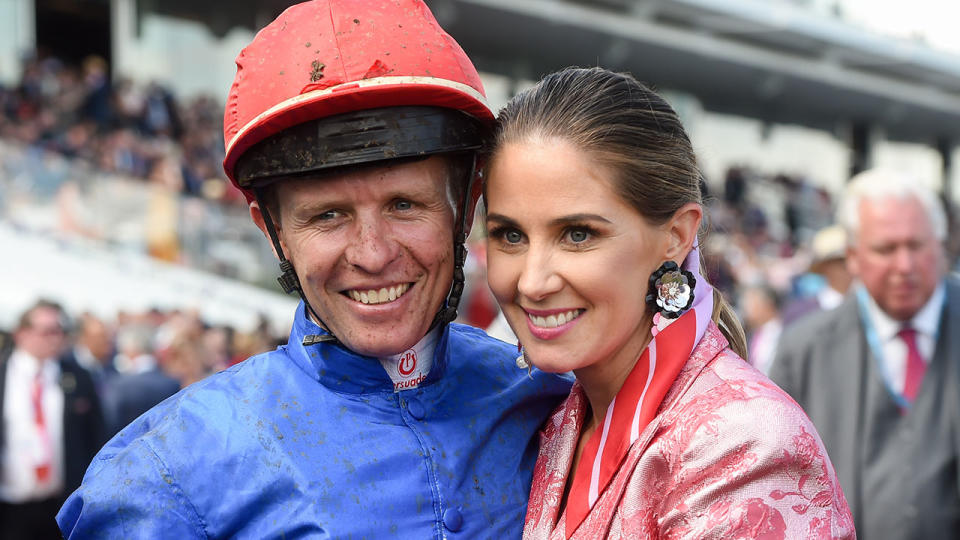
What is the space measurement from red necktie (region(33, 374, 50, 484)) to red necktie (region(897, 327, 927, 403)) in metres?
4.73

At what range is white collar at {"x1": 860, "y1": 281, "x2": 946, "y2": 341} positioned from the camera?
344 cm

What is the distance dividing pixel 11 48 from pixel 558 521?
1403cm

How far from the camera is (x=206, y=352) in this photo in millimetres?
7570

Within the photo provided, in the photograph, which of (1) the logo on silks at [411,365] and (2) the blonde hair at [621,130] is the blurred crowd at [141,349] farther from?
(2) the blonde hair at [621,130]

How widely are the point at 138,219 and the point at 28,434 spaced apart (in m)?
4.13

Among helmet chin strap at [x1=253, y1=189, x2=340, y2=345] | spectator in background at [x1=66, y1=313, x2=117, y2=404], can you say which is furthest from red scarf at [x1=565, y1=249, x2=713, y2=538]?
spectator in background at [x1=66, y1=313, x2=117, y2=404]

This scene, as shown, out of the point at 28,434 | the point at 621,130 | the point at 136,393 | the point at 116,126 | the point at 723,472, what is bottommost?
the point at 28,434

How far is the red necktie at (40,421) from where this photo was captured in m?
5.95

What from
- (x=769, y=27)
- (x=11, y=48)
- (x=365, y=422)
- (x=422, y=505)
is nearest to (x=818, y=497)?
(x=422, y=505)

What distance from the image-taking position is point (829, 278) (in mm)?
6438

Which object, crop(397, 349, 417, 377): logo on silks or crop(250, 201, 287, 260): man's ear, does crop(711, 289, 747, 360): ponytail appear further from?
crop(250, 201, 287, 260): man's ear

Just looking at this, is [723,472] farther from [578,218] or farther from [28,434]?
[28,434]

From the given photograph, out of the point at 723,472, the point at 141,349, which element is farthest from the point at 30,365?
the point at 723,472

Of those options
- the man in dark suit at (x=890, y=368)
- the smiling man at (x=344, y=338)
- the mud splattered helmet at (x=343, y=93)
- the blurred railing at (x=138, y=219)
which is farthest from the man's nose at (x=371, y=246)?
the blurred railing at (x=138, y=219)
